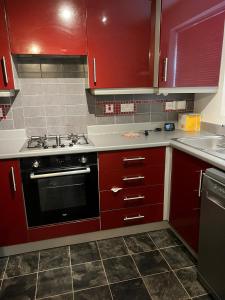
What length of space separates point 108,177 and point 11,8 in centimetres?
140

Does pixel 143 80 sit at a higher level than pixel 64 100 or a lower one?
higher

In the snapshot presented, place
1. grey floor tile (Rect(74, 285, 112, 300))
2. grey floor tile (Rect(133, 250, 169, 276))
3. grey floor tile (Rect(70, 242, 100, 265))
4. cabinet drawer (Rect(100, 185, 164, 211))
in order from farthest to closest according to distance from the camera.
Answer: cabinet drawer (Rect(100, 185, 164, 211)), grey floor tile (Rect(70, 242, 100, 265)), grey floor tile (Rect(133, 250, 169, 276)), grey floor tile (Rect(74, 285, 112, 300))

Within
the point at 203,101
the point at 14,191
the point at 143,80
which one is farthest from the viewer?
the point at 203,101

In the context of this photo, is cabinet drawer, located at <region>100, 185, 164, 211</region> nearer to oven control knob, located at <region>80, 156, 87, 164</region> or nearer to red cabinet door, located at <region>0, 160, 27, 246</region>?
oven control knob, located at <region>80, 156, 87, 164</region>

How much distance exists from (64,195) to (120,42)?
4.24 feet

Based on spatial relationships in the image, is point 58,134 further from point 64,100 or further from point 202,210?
point 202,210

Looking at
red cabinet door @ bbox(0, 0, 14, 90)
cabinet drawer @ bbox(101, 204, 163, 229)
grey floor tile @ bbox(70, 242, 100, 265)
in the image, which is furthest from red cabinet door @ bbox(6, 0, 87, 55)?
grey floor tile @ bbox(70, 242, 100, 265)

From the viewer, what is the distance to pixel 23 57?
192 cm

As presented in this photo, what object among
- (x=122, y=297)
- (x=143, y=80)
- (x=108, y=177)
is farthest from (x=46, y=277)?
(x=143, y=80)

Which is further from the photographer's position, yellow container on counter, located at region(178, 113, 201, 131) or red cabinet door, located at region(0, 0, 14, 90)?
yellow container on counter, located at region(178, 113, 201, 131)

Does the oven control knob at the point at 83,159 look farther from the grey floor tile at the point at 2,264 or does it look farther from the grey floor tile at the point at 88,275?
the grey floor tile at the point at 2,264

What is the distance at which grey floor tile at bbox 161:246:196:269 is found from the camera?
65.9 inches

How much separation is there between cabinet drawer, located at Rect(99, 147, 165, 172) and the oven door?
0.36ft

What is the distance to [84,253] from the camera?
181cm
